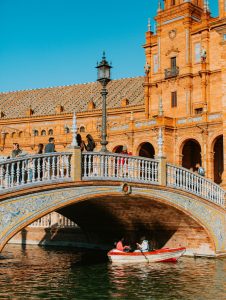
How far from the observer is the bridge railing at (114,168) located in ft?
55.2

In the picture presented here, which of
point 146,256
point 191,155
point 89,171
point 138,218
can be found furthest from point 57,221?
point 191,155

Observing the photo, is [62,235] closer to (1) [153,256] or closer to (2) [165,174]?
(1) [153,256]

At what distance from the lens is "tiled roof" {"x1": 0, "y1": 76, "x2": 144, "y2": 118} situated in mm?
64188

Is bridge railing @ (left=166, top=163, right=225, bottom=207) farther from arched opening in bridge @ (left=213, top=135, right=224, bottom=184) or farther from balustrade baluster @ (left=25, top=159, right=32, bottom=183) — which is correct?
arched opening in bridge @ (left=213, top=135, right=224, bottom=184)

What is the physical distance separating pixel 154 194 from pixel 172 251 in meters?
2.93

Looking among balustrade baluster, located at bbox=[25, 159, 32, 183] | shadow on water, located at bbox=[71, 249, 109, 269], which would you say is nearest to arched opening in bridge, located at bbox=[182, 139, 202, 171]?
shadow on water, located at bbox=[71, 249, 109, 269]

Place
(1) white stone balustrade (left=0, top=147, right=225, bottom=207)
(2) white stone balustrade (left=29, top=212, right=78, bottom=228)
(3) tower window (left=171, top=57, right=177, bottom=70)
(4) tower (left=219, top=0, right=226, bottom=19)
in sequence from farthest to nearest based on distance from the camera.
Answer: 1. (3) tower window (left=171, top=57, right=177, bottom=70)
2. (4) tower (left=219, top=0, right=226, bottom=19)
3. (2) white stone balustrade (left=29, top=212, right=78, bottom=228)
4. (1) white stone balustrade (left=0, top=147, right=225, bottom=207)

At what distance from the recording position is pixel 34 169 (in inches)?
589

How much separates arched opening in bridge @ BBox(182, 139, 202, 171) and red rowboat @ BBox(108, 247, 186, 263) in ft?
77.5

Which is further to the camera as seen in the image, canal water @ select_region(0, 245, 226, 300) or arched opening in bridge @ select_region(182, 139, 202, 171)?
arched opening in bridge @ select_region(182, 139, 202, 171)

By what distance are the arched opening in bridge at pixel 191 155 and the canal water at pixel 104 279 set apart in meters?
22.3

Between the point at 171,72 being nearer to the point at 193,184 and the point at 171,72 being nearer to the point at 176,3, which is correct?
the point at 176,3

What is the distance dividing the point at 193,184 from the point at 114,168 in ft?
16.8

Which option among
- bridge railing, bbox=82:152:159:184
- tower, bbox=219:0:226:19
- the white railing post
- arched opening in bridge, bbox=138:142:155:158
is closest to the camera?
bridge railing, bbox=82:152:159:184
